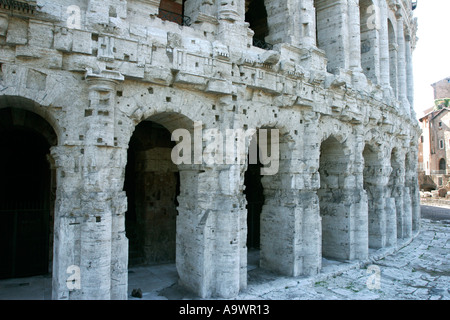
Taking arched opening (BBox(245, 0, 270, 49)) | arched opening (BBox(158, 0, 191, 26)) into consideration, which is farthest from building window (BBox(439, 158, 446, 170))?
arched opening (BBox(158, 0, 191, 26))

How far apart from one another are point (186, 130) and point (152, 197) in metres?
3.02

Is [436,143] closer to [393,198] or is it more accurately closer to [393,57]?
[393,57]

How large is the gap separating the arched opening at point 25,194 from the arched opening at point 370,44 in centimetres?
1041

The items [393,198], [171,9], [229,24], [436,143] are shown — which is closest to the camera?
[229,24]

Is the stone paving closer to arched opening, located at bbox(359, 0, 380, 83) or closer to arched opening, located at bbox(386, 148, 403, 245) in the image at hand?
arched opening, located at bbox(386, 148, 403, 245)

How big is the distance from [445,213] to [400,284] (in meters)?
17.3

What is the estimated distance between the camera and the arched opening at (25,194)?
7.45 meters

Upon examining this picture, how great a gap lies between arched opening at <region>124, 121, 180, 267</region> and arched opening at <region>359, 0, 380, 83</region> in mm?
7667

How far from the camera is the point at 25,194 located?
8.23m

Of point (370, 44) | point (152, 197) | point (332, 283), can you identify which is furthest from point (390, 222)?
point (152, 197)

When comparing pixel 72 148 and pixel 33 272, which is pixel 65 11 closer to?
pixel 72 148

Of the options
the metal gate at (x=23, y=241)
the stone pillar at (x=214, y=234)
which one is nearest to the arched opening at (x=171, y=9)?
the stone pillar at (x=214, y=234)

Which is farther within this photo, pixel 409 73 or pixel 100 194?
pixel 409 73
